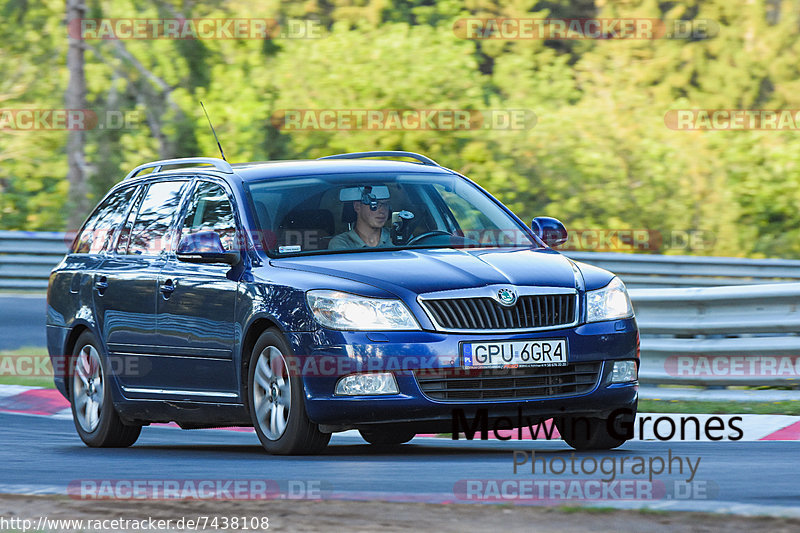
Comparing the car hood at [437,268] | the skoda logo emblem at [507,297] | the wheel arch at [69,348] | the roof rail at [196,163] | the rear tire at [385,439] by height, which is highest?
the roof rail at [196,163]

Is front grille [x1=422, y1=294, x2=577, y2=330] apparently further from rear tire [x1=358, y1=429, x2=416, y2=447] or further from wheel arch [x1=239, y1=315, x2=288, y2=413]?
rear tire [x1=358, y1=429, x2=416, y2=447]

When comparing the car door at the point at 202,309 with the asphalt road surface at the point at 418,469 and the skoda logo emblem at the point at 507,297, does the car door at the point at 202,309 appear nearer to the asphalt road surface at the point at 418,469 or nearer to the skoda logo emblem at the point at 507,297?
the asphalt road surface at the point at 418,469

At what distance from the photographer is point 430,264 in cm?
849

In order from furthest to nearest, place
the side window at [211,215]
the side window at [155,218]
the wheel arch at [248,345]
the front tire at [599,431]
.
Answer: the side window at [155,218]
the side window at [211,215]
the front tire at [599,431]
the wheel arch at [248,345]

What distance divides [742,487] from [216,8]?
23.5m

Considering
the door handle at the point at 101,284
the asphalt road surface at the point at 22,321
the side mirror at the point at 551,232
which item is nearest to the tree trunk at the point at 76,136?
the asphalt road surface at the point at 22,321

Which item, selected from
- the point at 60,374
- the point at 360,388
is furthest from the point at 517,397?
the point at 60,374

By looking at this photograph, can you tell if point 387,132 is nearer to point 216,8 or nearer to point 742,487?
point 216,8

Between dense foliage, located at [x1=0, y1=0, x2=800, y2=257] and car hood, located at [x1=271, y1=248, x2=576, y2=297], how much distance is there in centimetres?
1584

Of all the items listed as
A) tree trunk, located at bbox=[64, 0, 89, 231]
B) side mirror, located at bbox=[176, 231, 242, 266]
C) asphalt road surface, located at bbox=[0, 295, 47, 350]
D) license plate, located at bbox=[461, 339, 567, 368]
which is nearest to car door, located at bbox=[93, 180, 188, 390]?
side mirror, located at bbox=[176, 231, 242, 266]

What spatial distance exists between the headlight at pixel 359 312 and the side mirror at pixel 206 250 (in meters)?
0.88

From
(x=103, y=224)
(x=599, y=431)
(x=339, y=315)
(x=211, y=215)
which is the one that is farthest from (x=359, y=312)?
(x=103, y=224)

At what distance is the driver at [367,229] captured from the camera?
9008mm

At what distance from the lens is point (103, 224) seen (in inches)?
430
